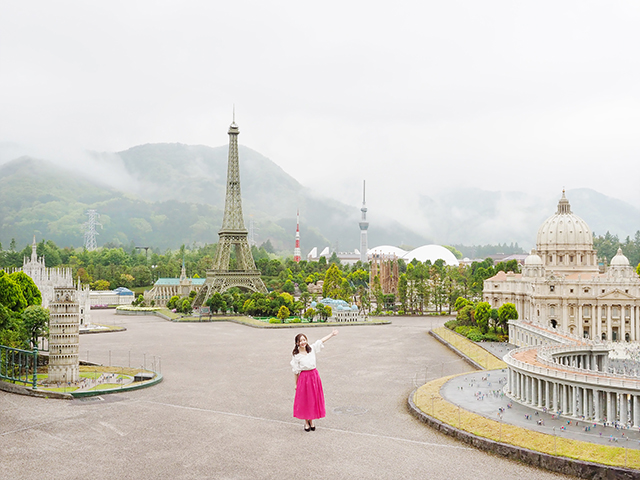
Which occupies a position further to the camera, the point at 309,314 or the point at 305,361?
the point at 309,314

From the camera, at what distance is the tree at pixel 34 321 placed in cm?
5112

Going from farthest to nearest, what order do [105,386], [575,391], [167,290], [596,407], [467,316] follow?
[167,290]
[467,316]
[105,386]
[575,391]
[596,407]

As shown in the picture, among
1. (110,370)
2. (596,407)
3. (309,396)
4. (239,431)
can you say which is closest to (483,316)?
(596,407)

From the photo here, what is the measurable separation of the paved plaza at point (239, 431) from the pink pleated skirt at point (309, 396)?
2016mm

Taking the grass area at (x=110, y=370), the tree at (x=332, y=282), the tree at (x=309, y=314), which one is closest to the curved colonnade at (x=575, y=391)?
the grass area at (x=110, y=370)

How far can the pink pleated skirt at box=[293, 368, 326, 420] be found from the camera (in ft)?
77.0

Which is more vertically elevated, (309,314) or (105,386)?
(309,314)

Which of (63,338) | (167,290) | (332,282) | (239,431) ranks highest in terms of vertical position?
(332,282)

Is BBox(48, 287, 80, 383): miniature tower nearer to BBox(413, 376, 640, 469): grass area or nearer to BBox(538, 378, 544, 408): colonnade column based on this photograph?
BBox(413, 376, 640, 469): grass area

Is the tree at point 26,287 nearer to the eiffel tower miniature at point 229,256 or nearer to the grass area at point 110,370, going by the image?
the grass area at point 110,370

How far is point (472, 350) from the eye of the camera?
56906mm

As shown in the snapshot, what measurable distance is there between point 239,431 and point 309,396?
276 inches

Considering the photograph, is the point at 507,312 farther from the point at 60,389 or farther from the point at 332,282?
the point at 332,282

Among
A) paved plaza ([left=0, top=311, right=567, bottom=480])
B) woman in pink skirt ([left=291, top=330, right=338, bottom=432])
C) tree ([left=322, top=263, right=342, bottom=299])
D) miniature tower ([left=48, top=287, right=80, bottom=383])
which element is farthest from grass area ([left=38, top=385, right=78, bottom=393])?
tree ([left=322, top=263, right=342, bottom=299])
